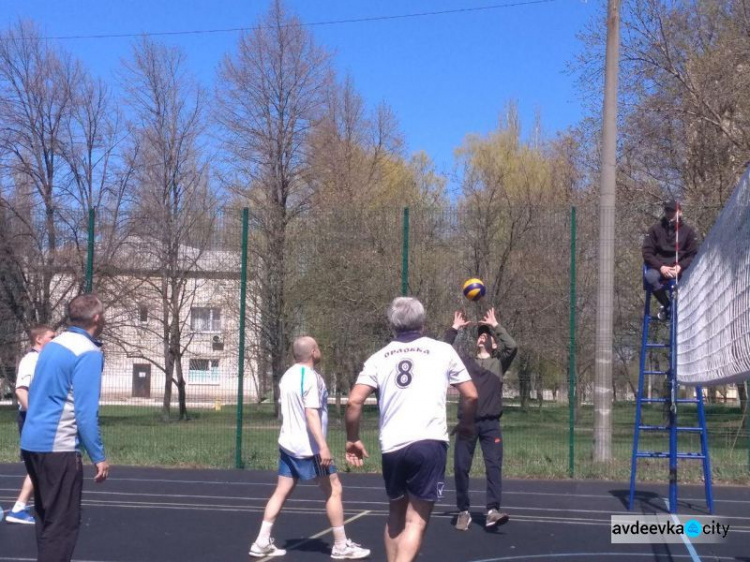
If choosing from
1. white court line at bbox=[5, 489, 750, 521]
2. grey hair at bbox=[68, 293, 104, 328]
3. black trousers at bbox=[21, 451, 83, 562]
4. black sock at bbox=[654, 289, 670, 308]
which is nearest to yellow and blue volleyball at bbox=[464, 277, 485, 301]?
black sock at bbox=[654, 289, 670, 308]

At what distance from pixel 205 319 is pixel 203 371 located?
58.6 inches

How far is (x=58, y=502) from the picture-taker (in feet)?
19.1

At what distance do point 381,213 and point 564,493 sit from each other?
18.9 ft

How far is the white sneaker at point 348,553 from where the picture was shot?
26.2ft

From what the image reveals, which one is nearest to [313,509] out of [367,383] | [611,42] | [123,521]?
[123,521]

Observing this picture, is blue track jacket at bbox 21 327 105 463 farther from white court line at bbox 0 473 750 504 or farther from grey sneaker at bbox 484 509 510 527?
white court line at bbox 0 473 750 504

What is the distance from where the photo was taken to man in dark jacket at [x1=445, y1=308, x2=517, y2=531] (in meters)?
9.51

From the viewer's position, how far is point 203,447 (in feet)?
51.5

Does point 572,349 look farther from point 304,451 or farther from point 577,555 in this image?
point 304,451

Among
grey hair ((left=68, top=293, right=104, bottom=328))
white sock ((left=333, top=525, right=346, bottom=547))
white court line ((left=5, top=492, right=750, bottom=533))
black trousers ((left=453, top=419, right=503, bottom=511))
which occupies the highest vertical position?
grey hair ((left=68, top=293, right=104, bottom=328))

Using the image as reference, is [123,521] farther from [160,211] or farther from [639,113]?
[639,113]

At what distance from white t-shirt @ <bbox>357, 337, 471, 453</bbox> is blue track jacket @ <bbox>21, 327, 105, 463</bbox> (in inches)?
62.2

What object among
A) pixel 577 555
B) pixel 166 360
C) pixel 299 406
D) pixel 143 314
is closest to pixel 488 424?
pixel 577 555

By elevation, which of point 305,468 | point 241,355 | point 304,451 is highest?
point 241,355
